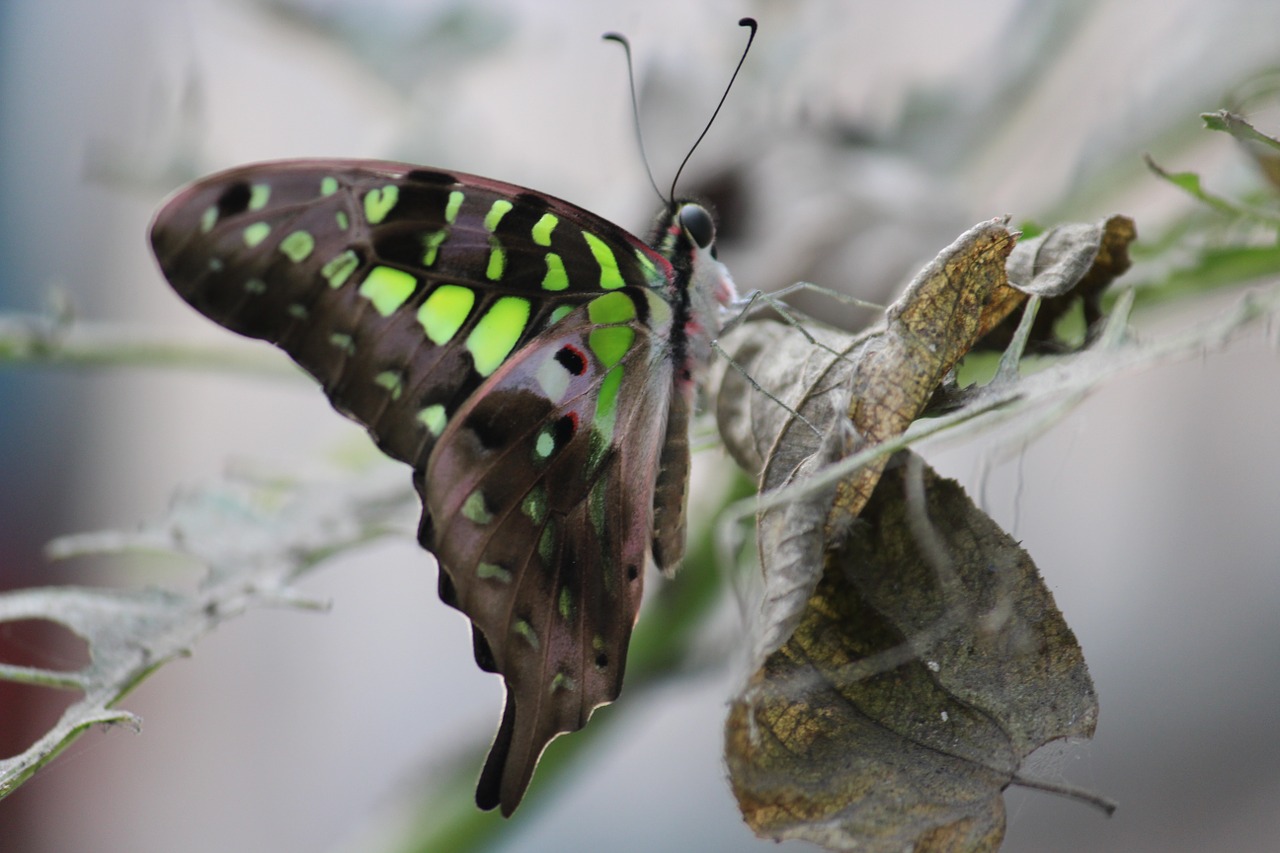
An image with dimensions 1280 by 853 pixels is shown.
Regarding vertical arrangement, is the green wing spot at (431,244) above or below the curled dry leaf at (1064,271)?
below

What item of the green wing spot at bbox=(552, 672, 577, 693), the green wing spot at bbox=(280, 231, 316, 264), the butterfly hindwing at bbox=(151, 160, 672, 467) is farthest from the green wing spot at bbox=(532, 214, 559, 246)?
the green wing spot at bbox=(552, 672, 577, 693)

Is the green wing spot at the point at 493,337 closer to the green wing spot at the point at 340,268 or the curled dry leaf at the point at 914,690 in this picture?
the green wing spot at the point at 340,268

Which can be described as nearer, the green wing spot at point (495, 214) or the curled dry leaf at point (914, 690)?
the curled dry leaf at point (914, 690)

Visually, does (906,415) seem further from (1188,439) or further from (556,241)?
(1188,439)

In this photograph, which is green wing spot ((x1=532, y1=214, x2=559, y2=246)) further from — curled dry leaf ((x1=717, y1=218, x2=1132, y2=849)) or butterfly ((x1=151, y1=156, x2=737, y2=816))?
curled dry leaf ((x1=717, y1=218, x2=1132, y2=849))

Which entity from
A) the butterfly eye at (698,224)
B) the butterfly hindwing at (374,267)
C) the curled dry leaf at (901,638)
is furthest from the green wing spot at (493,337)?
the curled dry leaf at (901,638)

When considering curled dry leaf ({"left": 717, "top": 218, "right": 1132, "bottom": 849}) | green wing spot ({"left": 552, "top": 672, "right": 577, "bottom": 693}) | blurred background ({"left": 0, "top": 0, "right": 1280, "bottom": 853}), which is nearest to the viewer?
curled dry leaf ({"left": 717, "top": 218, "right": 1132, "bottom": 849})
